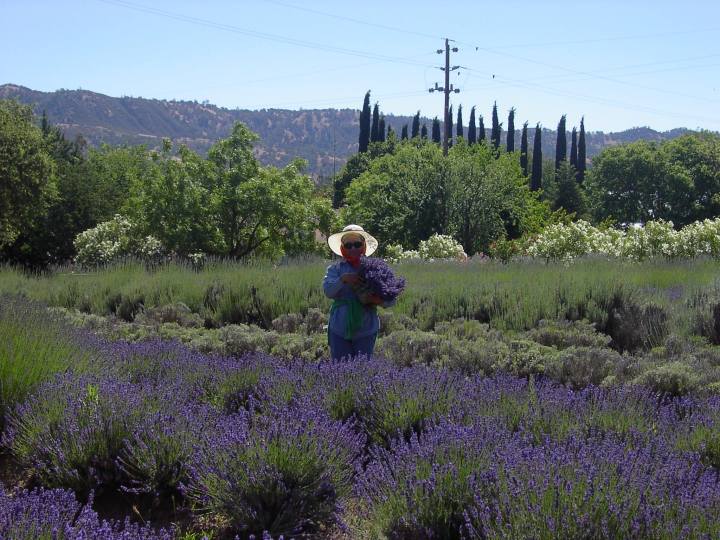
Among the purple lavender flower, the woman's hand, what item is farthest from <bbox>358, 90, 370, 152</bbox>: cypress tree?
the woman's hand

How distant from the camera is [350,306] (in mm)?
5887

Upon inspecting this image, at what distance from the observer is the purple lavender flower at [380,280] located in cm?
575

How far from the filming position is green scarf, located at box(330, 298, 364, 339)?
19.3 ft

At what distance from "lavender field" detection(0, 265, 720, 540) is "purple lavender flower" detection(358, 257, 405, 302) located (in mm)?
709

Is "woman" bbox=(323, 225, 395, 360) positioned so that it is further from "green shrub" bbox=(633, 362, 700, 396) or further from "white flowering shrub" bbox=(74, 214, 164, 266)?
"white flowering shrub" bbox=(74, 214, 164, 266)

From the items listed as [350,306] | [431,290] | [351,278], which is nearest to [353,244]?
[351,278]

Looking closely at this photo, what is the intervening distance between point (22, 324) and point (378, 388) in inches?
106

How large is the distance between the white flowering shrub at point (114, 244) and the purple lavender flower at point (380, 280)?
1573cm

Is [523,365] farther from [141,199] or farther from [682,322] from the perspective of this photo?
[141,199]

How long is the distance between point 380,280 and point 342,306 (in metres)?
0.40

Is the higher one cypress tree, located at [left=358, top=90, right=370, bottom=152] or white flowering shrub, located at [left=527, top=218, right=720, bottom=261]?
cypress tree, located at [left=358, top=90, right=370, bottom=152]

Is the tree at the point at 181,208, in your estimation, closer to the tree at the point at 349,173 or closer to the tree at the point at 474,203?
the tree at the point at 474,203

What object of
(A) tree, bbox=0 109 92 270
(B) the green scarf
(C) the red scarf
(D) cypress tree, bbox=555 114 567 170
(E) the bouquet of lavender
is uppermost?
(D) cypress tree, bbox=555 114 567 170

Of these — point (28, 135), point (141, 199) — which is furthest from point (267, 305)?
point (28, 135)
